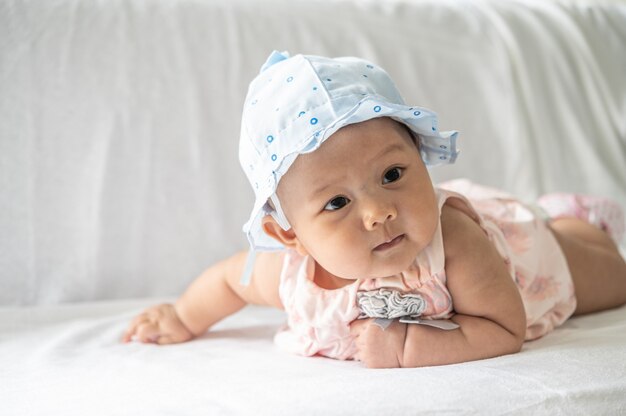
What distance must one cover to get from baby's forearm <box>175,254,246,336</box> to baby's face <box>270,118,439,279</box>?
34 centimetres

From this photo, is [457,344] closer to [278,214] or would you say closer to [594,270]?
[278,214]

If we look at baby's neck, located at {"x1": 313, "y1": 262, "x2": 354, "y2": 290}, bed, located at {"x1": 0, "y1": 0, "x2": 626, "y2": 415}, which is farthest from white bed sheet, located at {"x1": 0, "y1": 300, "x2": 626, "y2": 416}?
baby's neck, located at {"x1": 313, "y1": 262, "x2": 354, "y2": 290}

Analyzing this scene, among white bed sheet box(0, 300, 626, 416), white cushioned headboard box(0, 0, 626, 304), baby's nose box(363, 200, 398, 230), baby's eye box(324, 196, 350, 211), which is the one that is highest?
white cushioned headboard box(0, 0, 626, 304)

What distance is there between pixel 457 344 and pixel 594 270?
0.47m

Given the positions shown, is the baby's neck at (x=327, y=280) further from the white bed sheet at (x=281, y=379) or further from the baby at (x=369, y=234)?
the white bed sheet at (x=281, y=379)

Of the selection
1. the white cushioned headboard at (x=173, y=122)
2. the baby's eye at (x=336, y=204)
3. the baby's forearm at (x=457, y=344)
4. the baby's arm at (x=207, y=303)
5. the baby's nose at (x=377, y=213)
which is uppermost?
the white cushioned headboard at (x=173, y=122)

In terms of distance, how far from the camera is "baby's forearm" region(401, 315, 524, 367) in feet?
3.60

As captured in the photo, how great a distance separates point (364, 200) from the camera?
41.9 inches

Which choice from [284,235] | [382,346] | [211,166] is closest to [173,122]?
[211,166]

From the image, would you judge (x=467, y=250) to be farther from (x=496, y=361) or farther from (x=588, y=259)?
(x=588, y=259)

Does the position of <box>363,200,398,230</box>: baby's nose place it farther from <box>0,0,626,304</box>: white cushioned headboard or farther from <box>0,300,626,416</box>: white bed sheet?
<box>0,0,626,304</box>: white cushioned headboard

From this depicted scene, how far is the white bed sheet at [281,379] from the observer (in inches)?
35.8

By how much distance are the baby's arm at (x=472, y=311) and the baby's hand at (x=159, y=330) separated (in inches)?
18.6

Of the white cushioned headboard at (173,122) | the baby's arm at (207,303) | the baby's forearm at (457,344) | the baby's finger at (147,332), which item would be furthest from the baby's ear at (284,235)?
the white cushioned headboard at (173,122)
